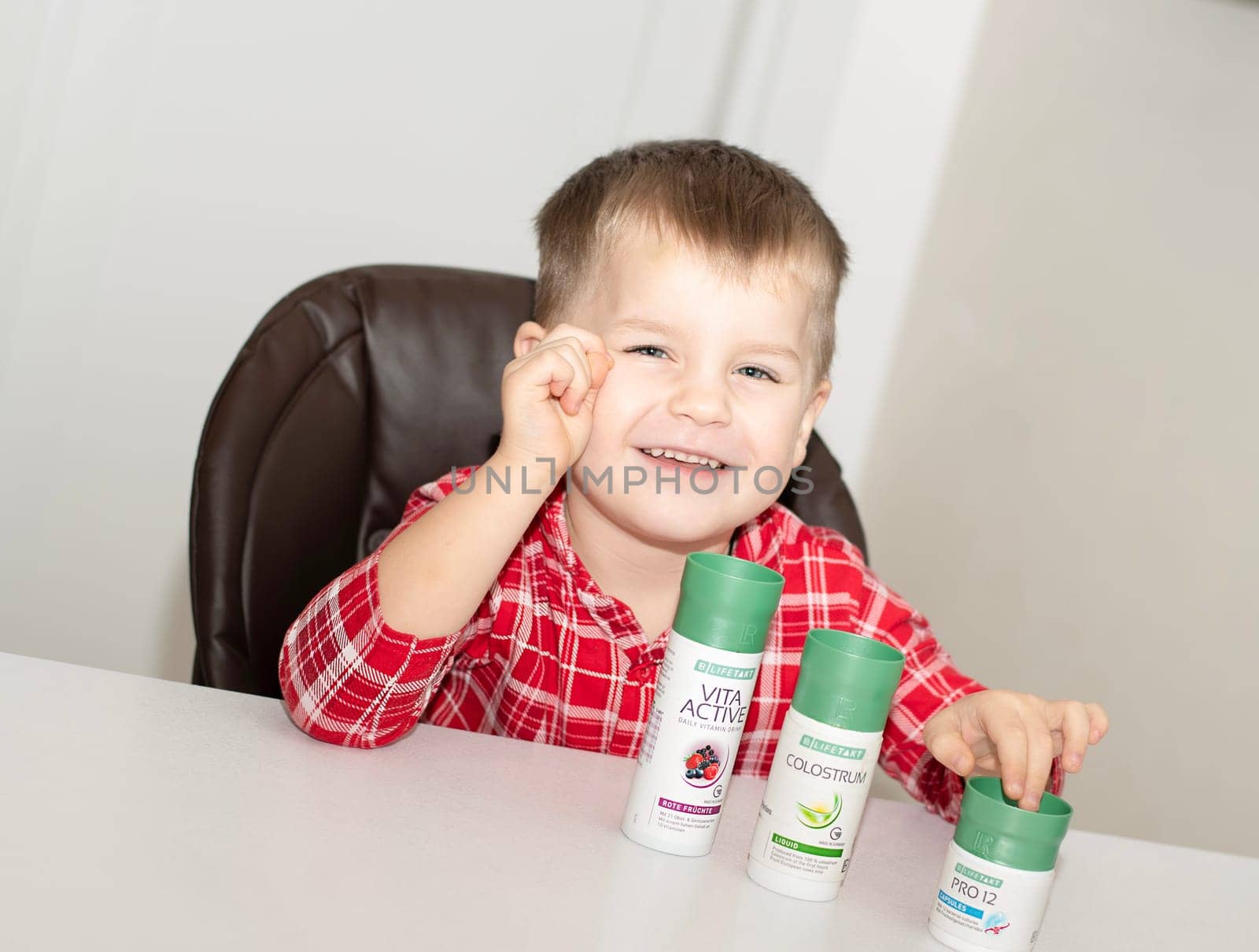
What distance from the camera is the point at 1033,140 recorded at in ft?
6.05

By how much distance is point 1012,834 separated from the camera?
0.70 metres

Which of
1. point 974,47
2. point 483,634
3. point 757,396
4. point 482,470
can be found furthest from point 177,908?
point 974,47

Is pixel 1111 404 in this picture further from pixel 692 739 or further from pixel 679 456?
pixel 692 739

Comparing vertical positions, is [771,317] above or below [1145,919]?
above

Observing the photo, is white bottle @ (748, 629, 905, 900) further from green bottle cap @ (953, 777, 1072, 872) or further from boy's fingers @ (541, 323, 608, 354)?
boy's fingers @ (541, 323, 608, 354)

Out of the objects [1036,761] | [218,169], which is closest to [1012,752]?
[1036,761]

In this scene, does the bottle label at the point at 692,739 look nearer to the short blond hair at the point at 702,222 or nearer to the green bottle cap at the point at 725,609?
the green bottle cap at the point at 725,609

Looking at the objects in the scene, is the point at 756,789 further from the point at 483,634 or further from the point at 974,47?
the point at 974,47

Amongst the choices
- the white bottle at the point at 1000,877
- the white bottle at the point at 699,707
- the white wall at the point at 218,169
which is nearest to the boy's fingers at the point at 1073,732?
the white bottle at the point at 1000,877

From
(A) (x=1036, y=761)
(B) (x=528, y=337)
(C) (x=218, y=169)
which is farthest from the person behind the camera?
(C) (x=218, y=169)

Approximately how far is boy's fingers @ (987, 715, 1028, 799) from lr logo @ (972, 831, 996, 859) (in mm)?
79

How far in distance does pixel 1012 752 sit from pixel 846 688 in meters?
0.20

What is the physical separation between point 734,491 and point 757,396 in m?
0.09

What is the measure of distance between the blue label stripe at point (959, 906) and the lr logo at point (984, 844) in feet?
0.10
